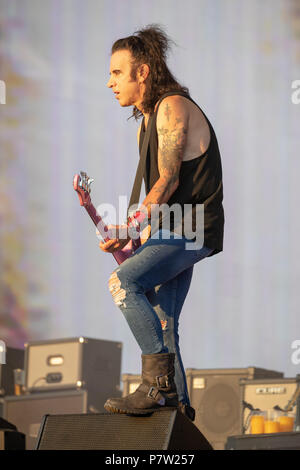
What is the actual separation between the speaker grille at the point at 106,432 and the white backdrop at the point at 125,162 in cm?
460

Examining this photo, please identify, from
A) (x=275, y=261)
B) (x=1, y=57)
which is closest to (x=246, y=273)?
(x=275, y=261)

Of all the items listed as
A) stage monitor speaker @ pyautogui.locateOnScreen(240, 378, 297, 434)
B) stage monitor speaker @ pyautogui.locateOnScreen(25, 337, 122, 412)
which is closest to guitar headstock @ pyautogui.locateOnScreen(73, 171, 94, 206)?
stage monitor speaker @ pyautogui.locateOnScreen(240, 378, 297, 434)

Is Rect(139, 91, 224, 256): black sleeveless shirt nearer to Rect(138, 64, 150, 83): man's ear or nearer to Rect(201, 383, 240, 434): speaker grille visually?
Rect(138, 64, 150, 83): man's ear

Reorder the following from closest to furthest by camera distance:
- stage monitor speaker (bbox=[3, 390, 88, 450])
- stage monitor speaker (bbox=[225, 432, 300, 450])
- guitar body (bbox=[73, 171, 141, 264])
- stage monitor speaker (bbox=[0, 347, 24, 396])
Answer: guitar body (bbox=[73, 171, 141, 264]), stage monitor speaker (bbox=[225, 432, 300, 450]), stage monitor speaker (bbox=[3, 390, 88, 450]), stage monitor speaker (bbox=[0, 347, 24, 396])

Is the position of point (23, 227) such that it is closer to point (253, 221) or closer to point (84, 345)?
point (84, 345)

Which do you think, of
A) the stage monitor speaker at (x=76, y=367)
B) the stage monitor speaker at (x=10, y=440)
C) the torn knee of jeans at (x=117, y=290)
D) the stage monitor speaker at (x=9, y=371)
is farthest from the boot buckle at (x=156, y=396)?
the stage monitor speaker at (x=9, y=371)

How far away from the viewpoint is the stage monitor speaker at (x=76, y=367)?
7629 mm

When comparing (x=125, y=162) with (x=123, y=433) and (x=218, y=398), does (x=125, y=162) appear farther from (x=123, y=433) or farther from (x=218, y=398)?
(x=123, y=433)

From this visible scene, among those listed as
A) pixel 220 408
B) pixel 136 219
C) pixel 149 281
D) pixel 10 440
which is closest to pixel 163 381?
pixel 149 281

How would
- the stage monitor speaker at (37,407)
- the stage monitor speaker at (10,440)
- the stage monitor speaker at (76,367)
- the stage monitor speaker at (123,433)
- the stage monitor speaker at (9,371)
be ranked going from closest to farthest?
the stage monitor speaker at (123,433) < the stage monitor speaker at (10,440) < the stage monitor speaker at (37,407) < the stage monitor speaker at (76,367) < the stage monitor speaker at (9,371)

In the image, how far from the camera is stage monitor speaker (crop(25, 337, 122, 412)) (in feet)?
25.0

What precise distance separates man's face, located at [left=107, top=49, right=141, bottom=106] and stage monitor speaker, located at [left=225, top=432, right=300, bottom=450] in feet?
9.65

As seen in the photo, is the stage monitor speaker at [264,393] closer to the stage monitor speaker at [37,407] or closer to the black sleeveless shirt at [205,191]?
the stage monitor speaker at [37,407]

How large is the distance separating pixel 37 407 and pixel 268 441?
2685 millimetres
